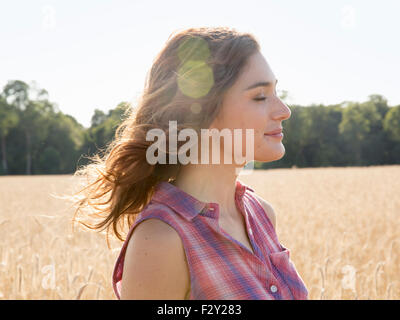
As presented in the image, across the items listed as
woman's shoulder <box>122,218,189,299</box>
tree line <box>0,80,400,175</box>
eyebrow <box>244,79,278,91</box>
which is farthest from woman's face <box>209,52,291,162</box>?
tree line <box>0,80,400,175</box>

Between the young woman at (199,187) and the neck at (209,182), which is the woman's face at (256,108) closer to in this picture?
the young woman at (199,187)

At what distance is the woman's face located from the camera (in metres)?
1.48

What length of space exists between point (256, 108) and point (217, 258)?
0.57 m

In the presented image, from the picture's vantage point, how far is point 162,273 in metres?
1.21

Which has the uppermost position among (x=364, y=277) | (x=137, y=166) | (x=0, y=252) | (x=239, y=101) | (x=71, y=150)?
(x=71, y=150)

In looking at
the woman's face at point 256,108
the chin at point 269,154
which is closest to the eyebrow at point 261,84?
the woman's face at point 256,108

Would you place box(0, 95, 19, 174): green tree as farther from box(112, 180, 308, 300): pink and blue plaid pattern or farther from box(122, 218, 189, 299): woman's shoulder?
box(122, 218, 189, 299): woman's shoulder

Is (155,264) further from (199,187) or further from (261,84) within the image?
(261,84)

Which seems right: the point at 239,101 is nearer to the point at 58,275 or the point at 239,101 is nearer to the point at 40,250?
the point at 58,275

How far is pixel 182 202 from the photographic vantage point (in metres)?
1.43

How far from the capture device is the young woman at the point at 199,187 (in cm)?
127

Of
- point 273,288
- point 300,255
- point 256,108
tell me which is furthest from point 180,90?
point 300,255
